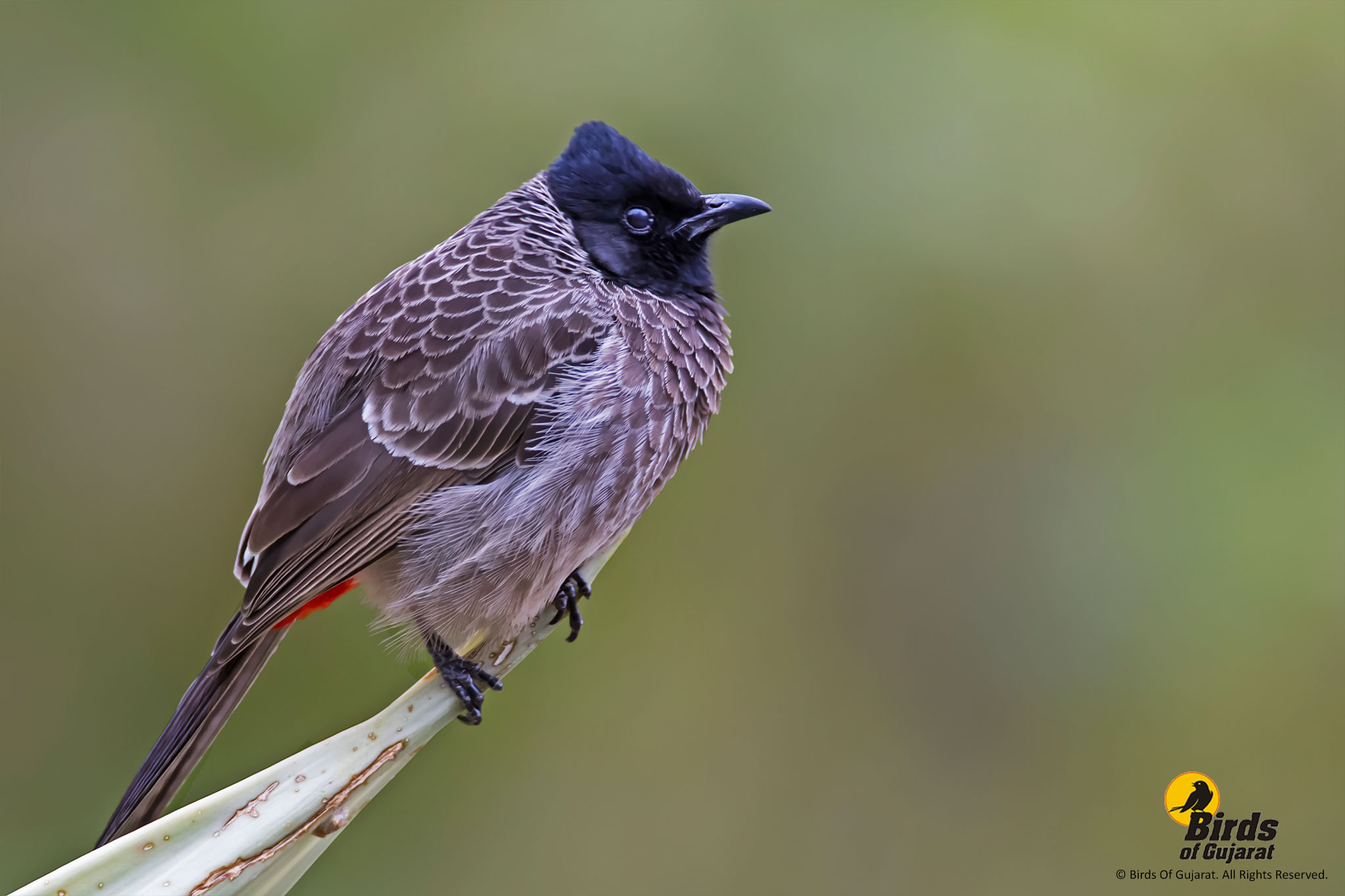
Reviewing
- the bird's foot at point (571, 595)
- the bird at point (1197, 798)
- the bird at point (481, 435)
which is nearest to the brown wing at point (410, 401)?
the bird at point (481, 435)

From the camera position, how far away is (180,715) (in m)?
1.39

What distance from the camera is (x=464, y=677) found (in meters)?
1.51

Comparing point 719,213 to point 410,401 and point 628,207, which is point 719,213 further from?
point 410,401

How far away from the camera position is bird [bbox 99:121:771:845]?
1.51 metres

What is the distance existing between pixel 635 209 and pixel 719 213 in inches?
5.6

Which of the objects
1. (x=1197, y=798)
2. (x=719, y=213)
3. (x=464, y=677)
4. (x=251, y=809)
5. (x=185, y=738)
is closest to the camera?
(x=251, y=809)

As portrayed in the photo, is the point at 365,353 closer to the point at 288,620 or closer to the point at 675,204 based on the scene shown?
the point at 288,620

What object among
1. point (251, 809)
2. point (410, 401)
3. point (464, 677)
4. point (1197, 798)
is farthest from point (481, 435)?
point (1197, 798)

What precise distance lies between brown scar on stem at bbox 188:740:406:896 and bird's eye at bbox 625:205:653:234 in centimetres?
93

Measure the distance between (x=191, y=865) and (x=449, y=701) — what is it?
→ 1.24 feet

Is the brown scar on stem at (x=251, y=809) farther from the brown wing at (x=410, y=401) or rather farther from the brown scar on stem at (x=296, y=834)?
the brown wing at (x=410, y=401)

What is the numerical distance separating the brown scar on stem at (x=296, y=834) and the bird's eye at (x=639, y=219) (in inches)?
36.5

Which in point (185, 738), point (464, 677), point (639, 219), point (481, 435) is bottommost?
point (185, 738)

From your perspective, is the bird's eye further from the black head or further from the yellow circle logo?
the yellow circle logo
